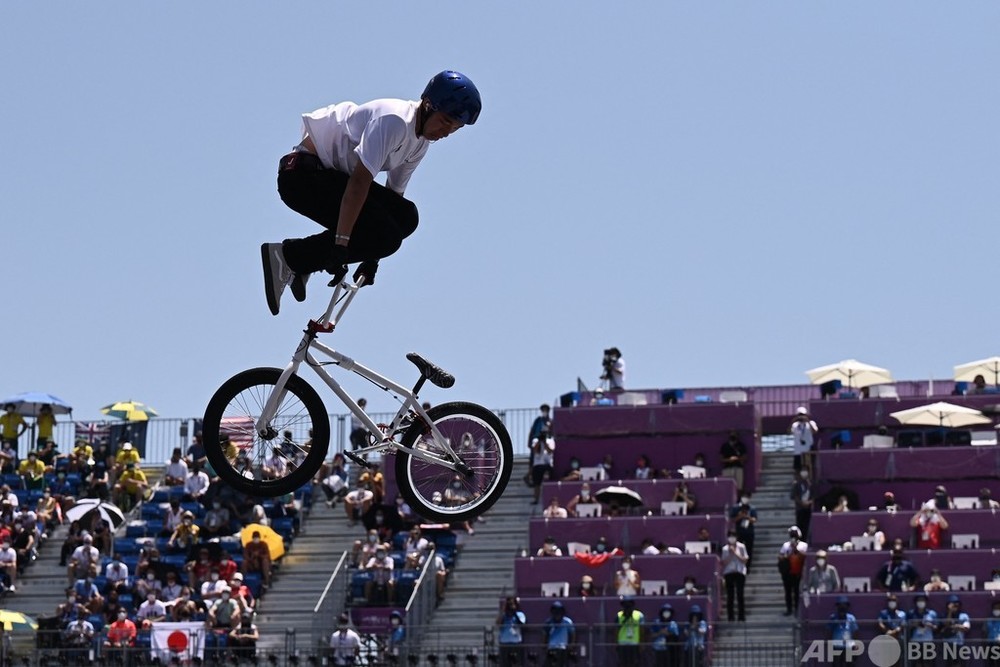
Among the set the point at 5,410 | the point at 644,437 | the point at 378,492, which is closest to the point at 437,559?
the point at 378,492

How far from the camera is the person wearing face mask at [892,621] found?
30.1 meters

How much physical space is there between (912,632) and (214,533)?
14.8 m

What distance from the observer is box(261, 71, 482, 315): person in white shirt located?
14.1 m

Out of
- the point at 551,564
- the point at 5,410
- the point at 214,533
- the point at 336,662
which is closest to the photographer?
the point at 336,662

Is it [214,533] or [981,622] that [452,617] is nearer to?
[214,533]

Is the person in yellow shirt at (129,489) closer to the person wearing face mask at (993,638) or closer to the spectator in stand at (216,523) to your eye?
the spectator in stand at (216,523)

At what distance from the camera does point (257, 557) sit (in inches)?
1495

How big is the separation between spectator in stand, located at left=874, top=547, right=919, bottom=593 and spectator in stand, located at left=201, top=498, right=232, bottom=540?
13.2m

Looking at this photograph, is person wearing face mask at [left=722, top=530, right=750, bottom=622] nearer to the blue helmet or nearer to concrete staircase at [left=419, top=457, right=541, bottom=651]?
concrete staircase at [left=419, top=457, right=541, bottom=651]

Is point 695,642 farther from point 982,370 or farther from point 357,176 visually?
point 357,176

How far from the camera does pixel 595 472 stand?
39.0 metres

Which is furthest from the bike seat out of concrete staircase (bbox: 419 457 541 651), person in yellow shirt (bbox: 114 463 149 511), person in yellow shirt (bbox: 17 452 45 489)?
person in yellow shirt (bbox: 17 452 45 489)

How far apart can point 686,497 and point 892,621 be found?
272 inches

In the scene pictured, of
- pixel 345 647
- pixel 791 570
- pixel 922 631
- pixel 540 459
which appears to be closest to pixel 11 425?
pixel 540 459
